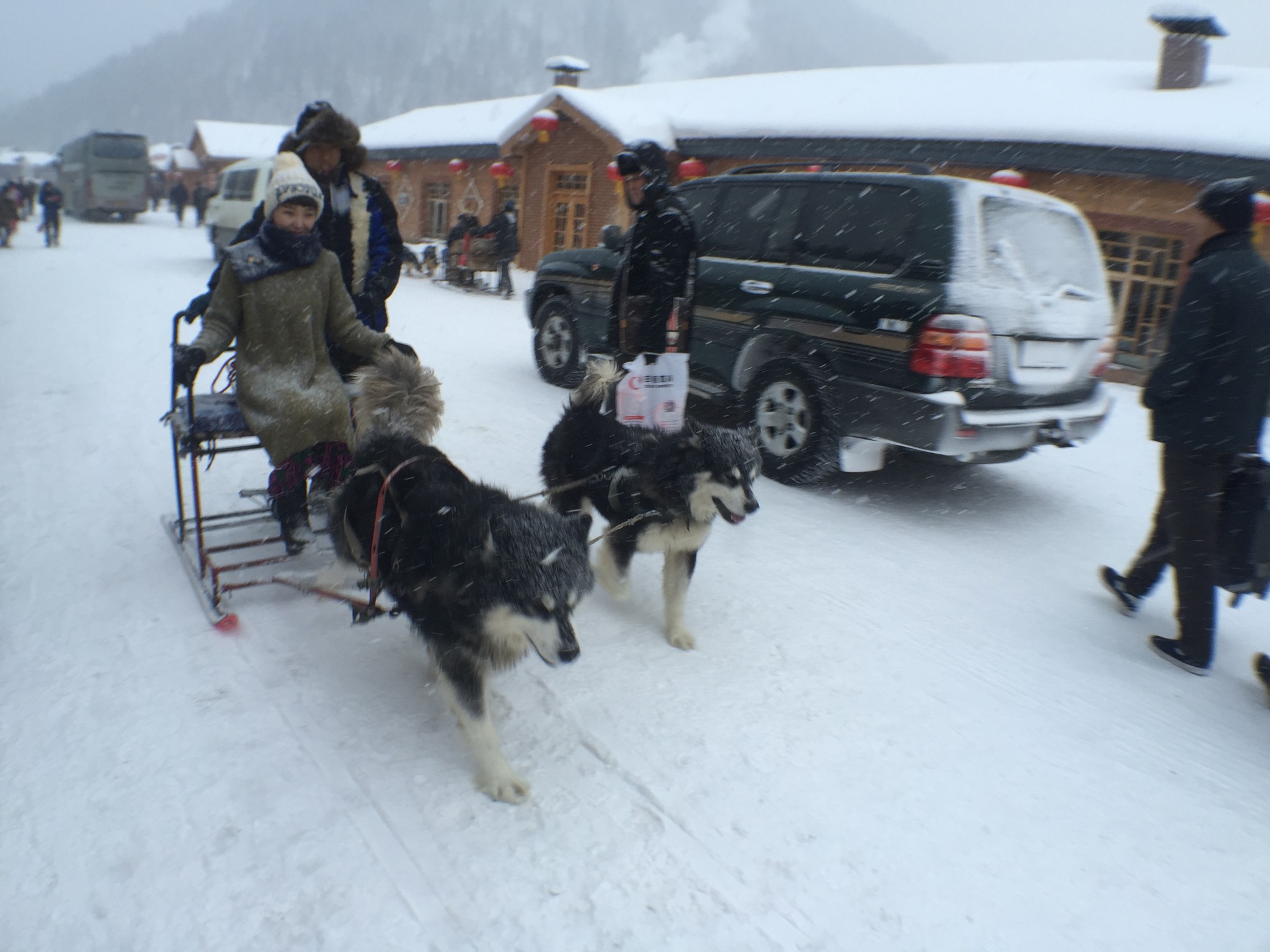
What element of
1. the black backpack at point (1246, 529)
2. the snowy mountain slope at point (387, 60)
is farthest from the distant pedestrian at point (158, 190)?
the snowy mountain slope at point (387, 60)

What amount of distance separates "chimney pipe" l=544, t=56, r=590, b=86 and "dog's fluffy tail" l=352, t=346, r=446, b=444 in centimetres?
2241

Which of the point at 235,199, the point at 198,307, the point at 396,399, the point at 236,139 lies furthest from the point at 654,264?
the point at 236,139

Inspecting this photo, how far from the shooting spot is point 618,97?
20.3 meters

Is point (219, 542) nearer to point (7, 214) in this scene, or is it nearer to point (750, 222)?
point (750, 222)

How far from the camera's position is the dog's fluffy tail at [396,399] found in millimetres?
3641

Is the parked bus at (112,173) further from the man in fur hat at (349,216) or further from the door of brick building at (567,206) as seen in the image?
the man in fur hat at (349,216)

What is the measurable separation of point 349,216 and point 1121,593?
4.77 metres

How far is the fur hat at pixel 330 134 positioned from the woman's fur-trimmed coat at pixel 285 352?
2.57ft

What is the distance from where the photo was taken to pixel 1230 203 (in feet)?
12.1

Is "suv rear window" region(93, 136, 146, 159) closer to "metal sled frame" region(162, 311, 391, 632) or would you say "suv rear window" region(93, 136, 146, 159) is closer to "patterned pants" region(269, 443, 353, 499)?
"metal sled frame" region(162, 311, 391, 632)

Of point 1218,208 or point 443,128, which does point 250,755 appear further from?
point 443,128

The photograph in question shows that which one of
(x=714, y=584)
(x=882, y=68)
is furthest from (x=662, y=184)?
(x=882, y=68)

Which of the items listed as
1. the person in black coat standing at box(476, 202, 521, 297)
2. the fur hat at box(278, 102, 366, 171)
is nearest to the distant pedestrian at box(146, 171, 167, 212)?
the person in black coat standing at box(476, 202, 521, 297)

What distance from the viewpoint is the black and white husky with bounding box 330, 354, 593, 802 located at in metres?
2.59
